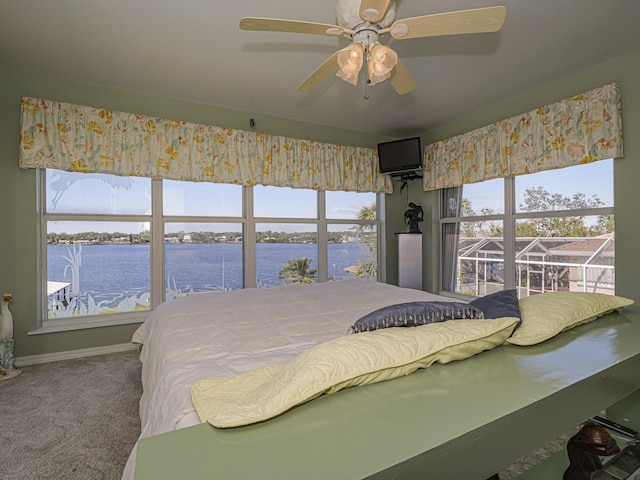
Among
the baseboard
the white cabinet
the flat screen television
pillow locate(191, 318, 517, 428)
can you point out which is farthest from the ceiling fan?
the baseboard

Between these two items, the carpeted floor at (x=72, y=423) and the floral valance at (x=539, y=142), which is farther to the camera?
the floral valance at (x=539, y=142)

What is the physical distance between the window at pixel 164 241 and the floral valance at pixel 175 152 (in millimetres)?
208

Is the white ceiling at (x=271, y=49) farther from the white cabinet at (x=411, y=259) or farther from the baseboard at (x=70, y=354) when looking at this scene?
the baseboard at (x=70, y=354)

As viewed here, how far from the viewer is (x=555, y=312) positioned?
1180 millimetres

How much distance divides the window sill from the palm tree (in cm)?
164

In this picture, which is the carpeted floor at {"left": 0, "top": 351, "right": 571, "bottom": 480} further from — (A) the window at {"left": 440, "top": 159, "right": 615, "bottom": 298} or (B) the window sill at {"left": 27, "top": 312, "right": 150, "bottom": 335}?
(A) the window at {"left": 440, "top": 159, "right": 615, "bottom": 298}

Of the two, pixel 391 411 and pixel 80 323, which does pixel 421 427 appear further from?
pixel 80 323

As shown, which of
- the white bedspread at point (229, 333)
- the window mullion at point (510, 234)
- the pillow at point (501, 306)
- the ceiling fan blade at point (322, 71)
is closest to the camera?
the white bedspread at point (229, 333)

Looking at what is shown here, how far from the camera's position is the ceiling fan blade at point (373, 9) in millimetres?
1386

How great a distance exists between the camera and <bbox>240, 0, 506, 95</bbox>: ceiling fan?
1434 mm

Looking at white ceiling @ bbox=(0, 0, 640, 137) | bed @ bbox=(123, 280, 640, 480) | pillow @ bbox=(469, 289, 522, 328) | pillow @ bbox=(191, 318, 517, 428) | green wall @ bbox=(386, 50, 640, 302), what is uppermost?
white ceiling @ bbox=(0, 0, 640, 137)

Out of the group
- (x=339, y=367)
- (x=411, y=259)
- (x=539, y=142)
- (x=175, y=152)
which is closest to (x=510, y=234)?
(x=539, y=142)

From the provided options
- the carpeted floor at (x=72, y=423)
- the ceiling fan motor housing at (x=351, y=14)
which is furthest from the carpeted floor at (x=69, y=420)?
the ceiling fan motor housing at (x=351, y=14)

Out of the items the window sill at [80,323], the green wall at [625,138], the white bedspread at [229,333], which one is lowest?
the window sill at [80,323]
